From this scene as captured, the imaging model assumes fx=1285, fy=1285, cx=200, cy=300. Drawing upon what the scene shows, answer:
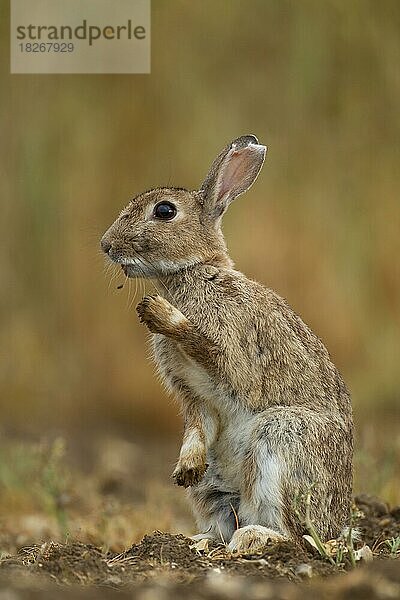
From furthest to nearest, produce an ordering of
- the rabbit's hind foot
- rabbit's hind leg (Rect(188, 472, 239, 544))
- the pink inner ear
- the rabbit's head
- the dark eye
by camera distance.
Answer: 1. the pink inner ear
2. the dark eye
3. the rabbit's head
4. rabbit's hind leg (Rect(188, 472, 239, 544))
5. the rabbit's hind foot

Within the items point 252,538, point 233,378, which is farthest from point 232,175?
point 252,538

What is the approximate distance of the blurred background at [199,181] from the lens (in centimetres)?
1209

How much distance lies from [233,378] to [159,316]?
49 centimetres

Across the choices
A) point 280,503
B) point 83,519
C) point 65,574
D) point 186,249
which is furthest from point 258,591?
point 83,519

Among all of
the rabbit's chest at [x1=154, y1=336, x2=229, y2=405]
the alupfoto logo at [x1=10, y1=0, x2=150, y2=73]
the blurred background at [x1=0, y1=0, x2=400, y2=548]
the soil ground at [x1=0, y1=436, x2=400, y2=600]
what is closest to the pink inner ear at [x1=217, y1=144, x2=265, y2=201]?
the rabbit's chest at [x1=154, y1=336, x2=229, y2=405]

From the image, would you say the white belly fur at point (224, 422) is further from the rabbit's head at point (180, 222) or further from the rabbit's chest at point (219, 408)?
the rabbit's head at point (180, 222)

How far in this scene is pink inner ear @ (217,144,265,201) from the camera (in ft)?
23.2

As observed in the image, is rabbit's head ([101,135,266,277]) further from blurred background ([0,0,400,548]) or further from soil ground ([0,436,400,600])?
Result: blurred background ([0,0,400,548])

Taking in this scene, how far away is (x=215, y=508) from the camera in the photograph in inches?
265

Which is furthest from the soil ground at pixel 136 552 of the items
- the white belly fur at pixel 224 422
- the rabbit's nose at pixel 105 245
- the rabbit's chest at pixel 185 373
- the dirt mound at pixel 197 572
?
the rabbit's nose at pixel 105 245

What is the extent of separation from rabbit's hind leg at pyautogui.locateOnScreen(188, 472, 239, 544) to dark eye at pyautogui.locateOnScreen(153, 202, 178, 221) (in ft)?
4.46

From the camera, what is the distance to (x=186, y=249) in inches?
270

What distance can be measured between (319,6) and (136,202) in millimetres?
6031

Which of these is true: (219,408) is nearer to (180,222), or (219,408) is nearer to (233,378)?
(233,378)
